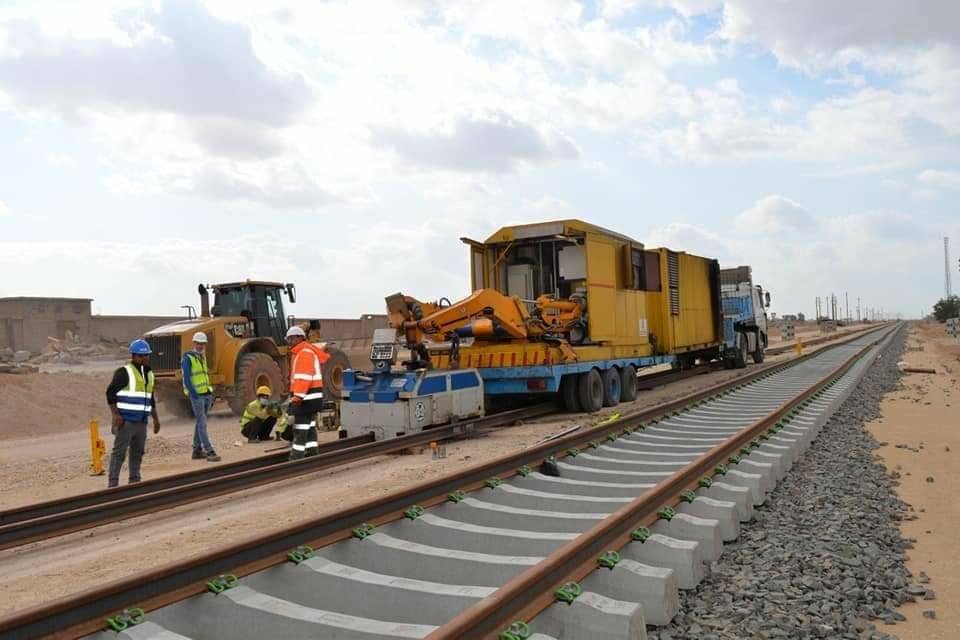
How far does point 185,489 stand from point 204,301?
953 centimetres

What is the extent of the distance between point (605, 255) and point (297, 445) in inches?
295

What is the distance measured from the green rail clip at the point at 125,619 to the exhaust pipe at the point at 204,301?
13.4m

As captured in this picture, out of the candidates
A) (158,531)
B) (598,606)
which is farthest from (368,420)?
(598,606)

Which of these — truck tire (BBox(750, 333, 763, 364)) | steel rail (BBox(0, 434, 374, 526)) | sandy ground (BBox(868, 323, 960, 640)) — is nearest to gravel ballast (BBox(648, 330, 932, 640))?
sandy ground (BBox(868, 323, 960, 640))

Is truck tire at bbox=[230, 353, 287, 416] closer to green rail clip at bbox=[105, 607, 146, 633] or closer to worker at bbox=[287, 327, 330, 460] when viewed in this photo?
worker at bbox=[287, 327, 330, 460]

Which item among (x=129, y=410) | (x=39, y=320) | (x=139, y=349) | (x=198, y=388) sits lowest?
(x=129, y=410)

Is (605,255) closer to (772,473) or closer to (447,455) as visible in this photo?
(447,455)

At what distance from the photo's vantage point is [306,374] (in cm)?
922

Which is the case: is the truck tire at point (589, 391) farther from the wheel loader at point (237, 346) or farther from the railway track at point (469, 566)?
the railway track at point (469, 566)

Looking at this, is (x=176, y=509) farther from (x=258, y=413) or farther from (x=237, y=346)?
(x=237, y=346)

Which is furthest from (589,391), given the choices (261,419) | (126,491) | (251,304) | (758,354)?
(758,354)

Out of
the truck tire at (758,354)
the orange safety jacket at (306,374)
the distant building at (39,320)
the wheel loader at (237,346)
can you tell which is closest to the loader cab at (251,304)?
the wheel loader at (237,346)

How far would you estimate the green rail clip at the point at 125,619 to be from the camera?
134 inches

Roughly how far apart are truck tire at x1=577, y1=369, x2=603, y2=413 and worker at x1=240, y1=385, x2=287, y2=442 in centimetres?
523
